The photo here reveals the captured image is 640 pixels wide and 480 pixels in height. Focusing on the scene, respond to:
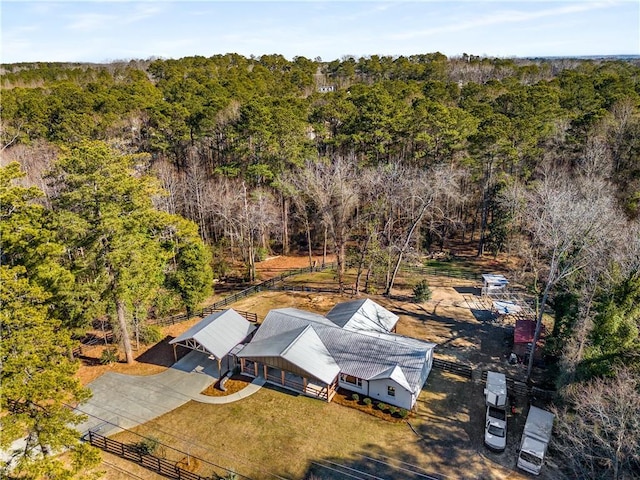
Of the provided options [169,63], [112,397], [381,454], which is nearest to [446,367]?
[381,454]

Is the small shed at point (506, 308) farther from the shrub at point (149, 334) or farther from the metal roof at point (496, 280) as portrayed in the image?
the shrub at point (149, 334)

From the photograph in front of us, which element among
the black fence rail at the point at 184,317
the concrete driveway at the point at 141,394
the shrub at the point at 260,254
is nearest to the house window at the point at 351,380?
the concrete driveway at the point at 141,394

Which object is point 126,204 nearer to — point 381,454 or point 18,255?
point 18,255

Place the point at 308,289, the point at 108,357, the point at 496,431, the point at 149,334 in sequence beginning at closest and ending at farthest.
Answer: the point at 496,431, the point at 108,357, the point at 149,334, the point at 308,289

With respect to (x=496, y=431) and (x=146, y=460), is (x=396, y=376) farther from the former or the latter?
(x=146, y=460)

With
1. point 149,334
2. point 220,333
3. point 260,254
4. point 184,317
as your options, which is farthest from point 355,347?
point 260,254

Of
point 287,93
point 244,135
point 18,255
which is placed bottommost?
point 18,255

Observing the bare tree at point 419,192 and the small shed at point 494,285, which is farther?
the small shed at point 494,285
